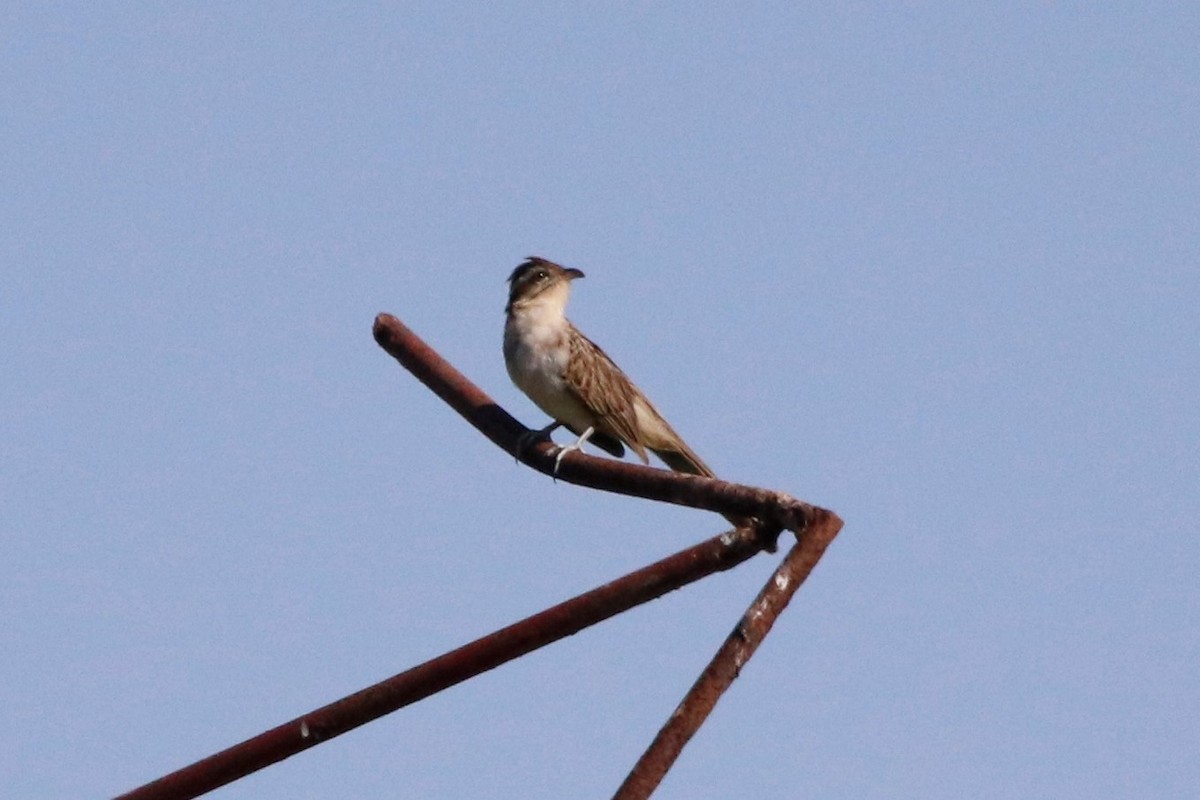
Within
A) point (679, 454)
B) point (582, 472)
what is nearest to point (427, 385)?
point (582, 472)

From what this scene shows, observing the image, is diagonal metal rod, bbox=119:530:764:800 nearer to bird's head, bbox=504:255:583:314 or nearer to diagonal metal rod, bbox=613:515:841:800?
diagonal metal rod, bbox=613:515:841:800

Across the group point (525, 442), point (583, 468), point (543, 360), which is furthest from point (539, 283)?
point (583, 468)

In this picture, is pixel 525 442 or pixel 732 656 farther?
pixel 525 442

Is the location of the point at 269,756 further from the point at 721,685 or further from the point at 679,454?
the point at 679,454

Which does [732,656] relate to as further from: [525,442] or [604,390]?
[604,390]

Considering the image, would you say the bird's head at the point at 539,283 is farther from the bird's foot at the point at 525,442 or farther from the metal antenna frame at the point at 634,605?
the metal antenna frame at the point at 634,605

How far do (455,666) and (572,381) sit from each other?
22.6ft

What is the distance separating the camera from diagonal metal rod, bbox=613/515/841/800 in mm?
3248

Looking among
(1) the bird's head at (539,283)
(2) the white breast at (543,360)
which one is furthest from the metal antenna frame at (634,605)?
(1) the bird's head at (539,283)

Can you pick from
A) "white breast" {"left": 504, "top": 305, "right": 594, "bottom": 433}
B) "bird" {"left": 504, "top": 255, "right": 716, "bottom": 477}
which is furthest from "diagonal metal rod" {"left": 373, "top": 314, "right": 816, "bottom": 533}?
"white breast" {"left": 504, "top": 305, "right": 594, "bottom": 433}

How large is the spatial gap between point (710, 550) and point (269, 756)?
3.27ft

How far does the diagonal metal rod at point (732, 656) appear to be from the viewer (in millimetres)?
3248

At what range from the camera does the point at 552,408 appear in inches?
426

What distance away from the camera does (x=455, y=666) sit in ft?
12.4
